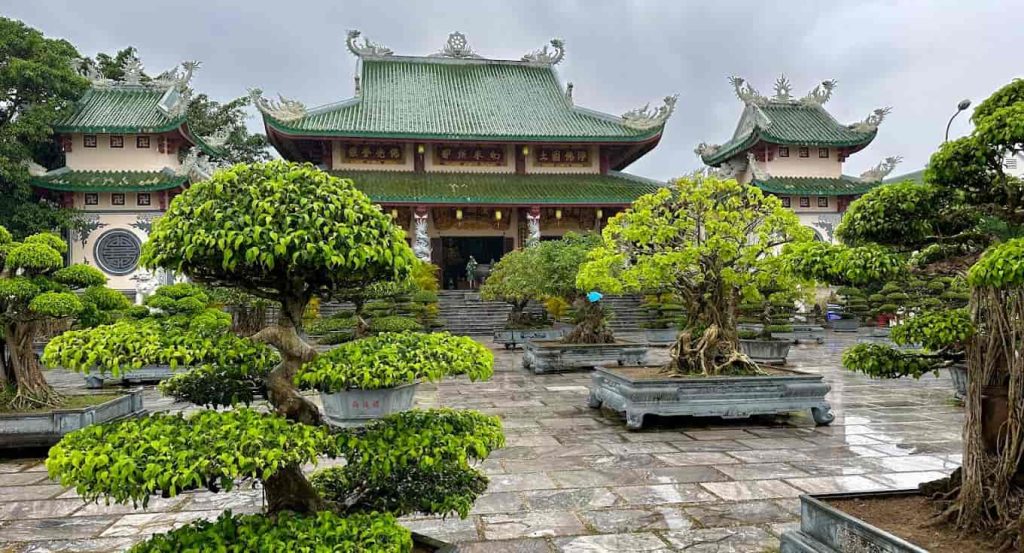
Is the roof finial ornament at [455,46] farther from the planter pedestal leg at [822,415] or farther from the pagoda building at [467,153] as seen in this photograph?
the planter pedestal leg at [822,415]

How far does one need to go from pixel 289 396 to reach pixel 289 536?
2.09ft

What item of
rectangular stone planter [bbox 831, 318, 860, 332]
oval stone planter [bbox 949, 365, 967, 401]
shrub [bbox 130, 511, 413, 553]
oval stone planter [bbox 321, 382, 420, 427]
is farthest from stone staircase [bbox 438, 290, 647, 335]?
shrub [bbox 130, 511, 413, 553]

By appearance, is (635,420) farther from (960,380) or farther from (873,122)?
(873,122)

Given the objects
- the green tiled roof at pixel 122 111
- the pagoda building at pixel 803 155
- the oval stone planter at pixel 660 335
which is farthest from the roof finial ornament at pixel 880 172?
the green tiled roof at pixel 122 111

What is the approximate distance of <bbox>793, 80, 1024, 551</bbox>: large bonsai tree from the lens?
3.33 meters

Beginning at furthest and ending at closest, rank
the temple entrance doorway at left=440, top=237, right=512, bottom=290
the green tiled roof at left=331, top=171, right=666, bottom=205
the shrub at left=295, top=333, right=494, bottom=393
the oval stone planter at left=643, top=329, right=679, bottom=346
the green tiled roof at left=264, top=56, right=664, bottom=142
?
the temple entrance doorway at left=440, top=237, right=512, bottom=290 → the green tiled roof at left=264, top=56, right=664, bottom=142 → the green tiled roof at left=331, top=171, right=666, bottom=205 → the oval stone planter at left=643, top=329, right=679, bottom=346 → the shrub at left=295, top=333, right=494, bottom=393

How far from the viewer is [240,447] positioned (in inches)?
98.2

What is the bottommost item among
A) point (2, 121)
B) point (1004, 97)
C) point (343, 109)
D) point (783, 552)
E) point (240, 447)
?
point (783, 552)

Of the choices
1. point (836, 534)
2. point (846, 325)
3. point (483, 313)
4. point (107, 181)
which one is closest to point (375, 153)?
point (483, 313)

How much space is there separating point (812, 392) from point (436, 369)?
6.31 m

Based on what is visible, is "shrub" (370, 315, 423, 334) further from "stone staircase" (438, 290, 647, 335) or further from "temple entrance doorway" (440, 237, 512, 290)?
"temple entrance doorway" (440, 237, 512, 290)

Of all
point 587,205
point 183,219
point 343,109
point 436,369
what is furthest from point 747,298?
point 343,109

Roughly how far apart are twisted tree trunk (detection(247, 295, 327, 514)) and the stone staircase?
18.4 m

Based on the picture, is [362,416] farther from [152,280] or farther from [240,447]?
[152,280]
